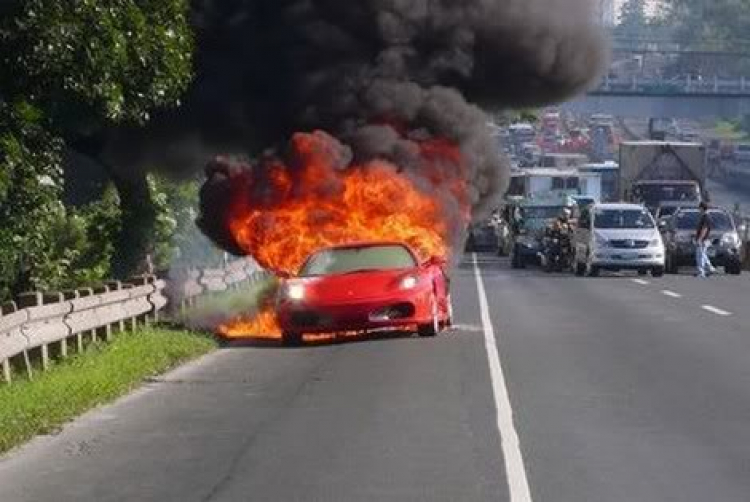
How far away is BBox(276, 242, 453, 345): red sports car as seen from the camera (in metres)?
22.2

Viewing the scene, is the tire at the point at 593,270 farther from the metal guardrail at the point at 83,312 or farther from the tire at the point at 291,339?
the tire at the point at 291,339

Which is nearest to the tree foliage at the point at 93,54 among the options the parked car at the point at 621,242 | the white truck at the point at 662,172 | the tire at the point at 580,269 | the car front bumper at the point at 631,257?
the parked car at the point at 621,242

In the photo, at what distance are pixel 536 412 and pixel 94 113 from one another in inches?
318

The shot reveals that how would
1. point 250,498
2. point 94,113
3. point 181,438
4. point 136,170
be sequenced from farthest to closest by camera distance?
point 136,170, point 94,113, point 181,438, point 250,498

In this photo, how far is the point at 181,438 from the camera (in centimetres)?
1330

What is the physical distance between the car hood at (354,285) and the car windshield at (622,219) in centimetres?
2349

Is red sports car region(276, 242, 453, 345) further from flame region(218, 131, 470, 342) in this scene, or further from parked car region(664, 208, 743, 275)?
parked car region(664, 208, 743, 275)

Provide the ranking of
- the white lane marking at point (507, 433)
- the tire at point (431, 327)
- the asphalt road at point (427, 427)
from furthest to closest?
the tire at point (431, 327) → the asphalt road at point (427, 427) → the white lane marking at point (507, 433)

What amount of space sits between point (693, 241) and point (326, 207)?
23.5 m

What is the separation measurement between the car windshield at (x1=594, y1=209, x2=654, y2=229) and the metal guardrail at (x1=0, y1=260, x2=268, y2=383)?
62.4ft

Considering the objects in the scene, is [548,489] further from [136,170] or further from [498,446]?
[136,170]

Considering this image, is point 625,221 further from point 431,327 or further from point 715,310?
point 431,327

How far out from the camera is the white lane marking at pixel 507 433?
1061cm

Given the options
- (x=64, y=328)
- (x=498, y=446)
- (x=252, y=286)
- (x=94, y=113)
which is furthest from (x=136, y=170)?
(x=498, y=446)
